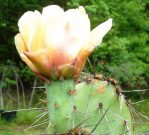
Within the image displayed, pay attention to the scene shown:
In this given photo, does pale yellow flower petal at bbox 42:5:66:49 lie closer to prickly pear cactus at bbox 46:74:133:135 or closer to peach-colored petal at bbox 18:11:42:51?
peach-colored petal at bbox 18:11:42:51

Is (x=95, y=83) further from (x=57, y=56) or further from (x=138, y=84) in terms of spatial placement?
(x=138, y=84)

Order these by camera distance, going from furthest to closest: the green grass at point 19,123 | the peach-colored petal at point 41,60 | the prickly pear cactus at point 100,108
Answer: the green grass at point 19,123 → the prickly pear cactus at point 100,108 → the peach-colored petal at point 41,60

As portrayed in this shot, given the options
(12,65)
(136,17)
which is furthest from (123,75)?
(12,65)

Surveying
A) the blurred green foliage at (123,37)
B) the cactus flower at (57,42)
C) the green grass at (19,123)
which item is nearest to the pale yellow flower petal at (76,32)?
the cactus flower at (57,42)

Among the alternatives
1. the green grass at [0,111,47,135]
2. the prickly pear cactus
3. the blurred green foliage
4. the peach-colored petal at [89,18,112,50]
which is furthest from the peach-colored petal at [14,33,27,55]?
the blurred green foliage

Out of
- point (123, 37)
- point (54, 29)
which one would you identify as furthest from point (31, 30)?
point (123, 37)

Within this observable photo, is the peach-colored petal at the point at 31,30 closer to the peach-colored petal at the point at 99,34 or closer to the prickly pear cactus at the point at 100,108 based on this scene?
the peach-colored petal at the point at 99,34
